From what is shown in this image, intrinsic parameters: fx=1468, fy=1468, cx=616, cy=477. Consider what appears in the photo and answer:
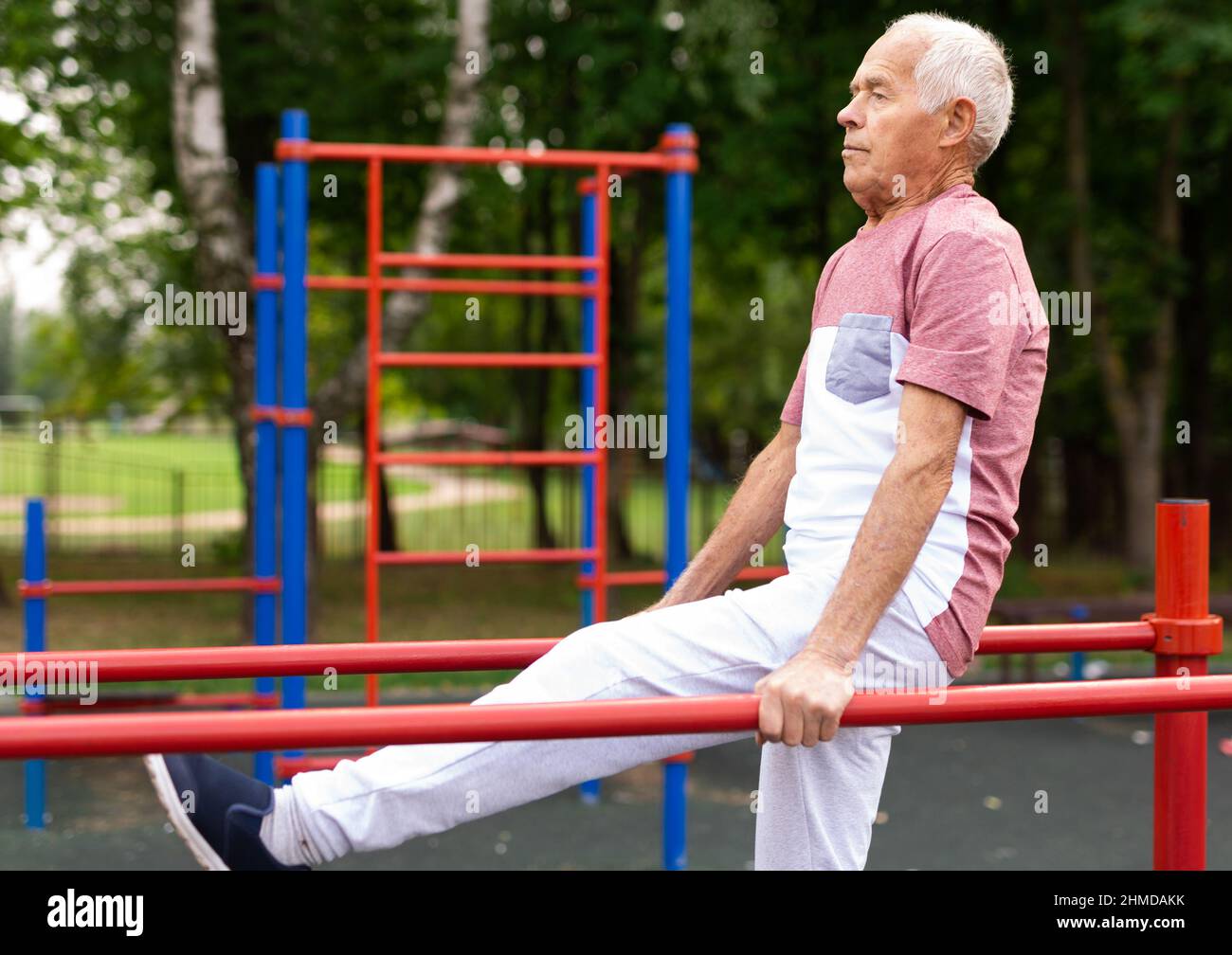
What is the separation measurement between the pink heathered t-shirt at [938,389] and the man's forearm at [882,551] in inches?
2.9

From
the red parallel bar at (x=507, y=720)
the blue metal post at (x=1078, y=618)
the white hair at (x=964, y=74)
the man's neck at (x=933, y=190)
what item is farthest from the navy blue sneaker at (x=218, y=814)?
the blue metal post at (x=1078, y=618)

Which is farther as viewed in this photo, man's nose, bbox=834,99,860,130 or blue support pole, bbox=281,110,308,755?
blue support pole, bbox=281,110,308,755

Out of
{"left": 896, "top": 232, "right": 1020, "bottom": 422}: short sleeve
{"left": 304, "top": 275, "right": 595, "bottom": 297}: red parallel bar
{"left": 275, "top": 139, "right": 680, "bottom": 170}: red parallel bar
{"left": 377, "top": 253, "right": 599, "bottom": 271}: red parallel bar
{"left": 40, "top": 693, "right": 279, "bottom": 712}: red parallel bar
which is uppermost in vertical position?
{"left": 275, "top": 139, "right": 680, "bottom": 170}: red parallel bar

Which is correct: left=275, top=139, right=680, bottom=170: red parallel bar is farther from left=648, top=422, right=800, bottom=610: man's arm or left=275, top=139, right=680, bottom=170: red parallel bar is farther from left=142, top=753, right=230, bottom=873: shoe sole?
left=142, top=753, right=230, bottom=873: shoe sole

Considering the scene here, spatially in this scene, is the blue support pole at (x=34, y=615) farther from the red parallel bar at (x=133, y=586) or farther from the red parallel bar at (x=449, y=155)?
the red parallel bar at (x=449, y=155)

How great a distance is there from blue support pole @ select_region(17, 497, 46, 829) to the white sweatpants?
3623mm

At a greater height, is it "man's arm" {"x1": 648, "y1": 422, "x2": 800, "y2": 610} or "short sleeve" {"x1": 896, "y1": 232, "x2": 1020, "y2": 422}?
"short sleeve" {"x1": 896, "y1": 232, "x2": 1020, "y2": 422}

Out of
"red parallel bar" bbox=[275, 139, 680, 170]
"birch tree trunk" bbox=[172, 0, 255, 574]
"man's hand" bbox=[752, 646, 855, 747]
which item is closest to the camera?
"man's hand" bbox=[752, 646, 855, 747]

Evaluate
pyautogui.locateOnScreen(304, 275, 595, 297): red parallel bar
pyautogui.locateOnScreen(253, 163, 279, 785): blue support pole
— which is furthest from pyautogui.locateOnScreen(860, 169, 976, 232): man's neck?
pyautogui.locateOnScreen(253, 163, 279, 785): blue support pole

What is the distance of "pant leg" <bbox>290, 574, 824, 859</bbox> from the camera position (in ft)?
5.73

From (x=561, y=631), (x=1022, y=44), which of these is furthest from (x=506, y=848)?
(x=1022, y=44)

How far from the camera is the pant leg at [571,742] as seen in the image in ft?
5.73

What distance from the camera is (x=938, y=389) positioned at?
1.79m

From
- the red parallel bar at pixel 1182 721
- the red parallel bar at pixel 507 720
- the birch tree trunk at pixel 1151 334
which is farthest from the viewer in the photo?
the birch tree trunk at pixel 1151 334
